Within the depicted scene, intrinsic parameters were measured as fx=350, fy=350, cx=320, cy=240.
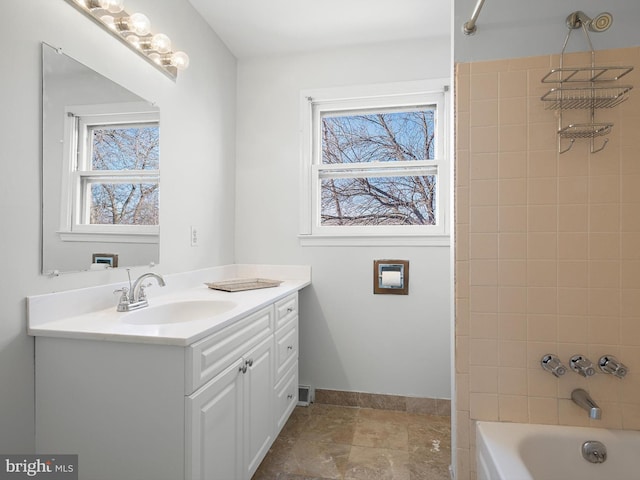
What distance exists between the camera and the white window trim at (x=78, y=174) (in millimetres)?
1333

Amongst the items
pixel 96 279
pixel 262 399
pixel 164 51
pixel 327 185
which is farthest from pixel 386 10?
pixel 262 399

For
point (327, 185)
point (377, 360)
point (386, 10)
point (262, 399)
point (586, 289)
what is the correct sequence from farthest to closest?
point (327, 185) < point (377, 360) < point (386, 10) < point (262, 399) < point (586, 289)

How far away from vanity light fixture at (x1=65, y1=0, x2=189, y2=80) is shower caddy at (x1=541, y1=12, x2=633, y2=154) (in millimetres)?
1696

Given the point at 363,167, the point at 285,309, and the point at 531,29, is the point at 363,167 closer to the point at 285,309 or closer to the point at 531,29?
the point at 285,309

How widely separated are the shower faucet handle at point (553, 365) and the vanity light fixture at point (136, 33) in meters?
2.16

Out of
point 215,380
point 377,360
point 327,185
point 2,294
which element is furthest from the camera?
point 327,185

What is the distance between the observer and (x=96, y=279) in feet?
4.77

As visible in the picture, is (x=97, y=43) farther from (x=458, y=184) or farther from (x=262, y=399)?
(x=262, y=399)

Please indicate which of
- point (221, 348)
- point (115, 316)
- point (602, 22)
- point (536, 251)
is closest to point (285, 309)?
point (221, 348)

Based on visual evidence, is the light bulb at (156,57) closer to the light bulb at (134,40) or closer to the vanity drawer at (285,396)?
the light bulb at (134,40)

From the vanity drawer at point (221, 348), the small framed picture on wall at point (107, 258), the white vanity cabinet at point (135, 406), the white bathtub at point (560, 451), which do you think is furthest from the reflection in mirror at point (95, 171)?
the white bathtub at point (560, 451)

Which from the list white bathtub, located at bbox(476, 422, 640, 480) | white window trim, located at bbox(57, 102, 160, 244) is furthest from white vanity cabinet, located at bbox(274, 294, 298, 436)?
white bathtub, located at bbox(476, 422, 640, 480)

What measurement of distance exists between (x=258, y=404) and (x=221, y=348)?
52 cm

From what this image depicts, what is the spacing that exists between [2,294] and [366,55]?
2.41m
